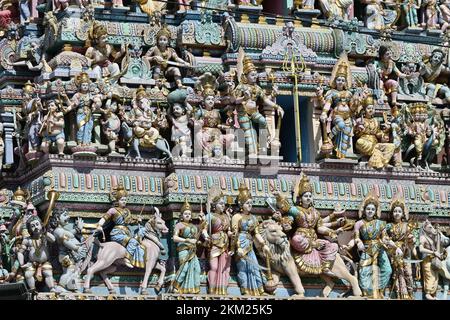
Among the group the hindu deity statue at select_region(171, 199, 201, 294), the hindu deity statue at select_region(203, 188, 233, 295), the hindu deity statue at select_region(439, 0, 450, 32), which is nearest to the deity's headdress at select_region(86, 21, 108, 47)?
the hindu deity statue at select_region(203, 188, 233, 295)

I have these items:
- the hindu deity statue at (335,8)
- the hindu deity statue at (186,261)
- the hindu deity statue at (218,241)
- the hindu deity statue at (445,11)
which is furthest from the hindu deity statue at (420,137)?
the hindu deity statue at (186,261)

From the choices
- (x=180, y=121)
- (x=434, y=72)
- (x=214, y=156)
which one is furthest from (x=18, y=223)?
(x=434, y=72)

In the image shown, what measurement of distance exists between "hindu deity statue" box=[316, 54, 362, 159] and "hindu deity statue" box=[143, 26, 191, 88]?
261 cm

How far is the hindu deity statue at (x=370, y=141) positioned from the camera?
45219 mm

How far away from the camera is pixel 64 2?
4456cm

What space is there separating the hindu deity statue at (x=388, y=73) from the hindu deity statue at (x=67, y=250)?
7051 mm

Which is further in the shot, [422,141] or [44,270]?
[422,141]

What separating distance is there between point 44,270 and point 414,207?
→ 23.5 ft

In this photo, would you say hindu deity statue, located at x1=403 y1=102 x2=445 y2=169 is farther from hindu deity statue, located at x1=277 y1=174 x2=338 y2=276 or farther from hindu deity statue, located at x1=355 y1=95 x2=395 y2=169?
hindu deity statue, located at x1=277 y1=174 x2=338 y2=276

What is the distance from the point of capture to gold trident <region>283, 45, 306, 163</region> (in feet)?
147

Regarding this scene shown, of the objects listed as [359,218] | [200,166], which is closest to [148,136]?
[200,166]

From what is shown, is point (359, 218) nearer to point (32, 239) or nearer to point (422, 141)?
point (422, 141)

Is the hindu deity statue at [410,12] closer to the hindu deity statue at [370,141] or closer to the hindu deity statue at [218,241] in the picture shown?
the hindu deity statue at [370,141]

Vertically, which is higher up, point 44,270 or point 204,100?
point 204,100
